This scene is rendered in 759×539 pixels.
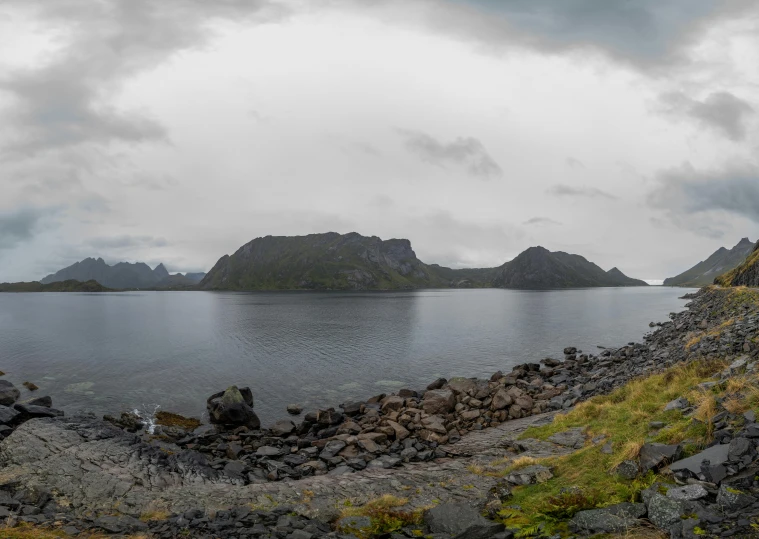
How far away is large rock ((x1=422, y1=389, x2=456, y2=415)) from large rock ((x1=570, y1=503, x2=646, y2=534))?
2364 centimetres

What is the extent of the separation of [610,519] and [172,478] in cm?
2008

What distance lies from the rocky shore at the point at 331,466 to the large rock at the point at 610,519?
1.5 inches

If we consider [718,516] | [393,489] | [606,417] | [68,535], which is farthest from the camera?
[606,417]

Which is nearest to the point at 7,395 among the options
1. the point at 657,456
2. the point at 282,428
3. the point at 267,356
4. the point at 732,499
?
the point at 282,428

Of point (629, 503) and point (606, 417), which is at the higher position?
point (629, 503)

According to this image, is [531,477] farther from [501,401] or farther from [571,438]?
[501,401]

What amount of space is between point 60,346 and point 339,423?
217ft

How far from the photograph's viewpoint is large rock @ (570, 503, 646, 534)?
9.73 metres

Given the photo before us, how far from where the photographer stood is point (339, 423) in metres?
33.7

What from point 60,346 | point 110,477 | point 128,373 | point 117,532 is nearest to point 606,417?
point 117,532

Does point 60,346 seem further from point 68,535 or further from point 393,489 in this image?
point 393,489

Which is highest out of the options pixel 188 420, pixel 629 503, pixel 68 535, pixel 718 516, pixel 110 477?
pixel 718 516

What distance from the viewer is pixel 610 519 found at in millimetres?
10039

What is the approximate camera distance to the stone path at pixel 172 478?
16.3 m
